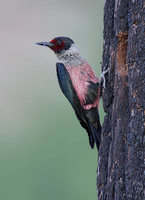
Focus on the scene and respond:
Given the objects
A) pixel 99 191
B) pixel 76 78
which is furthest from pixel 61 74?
pixel 99 191

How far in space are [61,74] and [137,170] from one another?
7.31ft

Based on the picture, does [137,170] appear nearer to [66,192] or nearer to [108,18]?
[108,18]

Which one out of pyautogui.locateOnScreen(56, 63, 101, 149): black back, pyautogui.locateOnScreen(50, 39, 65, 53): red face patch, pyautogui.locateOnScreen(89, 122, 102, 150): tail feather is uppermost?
pyautogui.locateOnScreen(50, 39, 65, 53): red face patch

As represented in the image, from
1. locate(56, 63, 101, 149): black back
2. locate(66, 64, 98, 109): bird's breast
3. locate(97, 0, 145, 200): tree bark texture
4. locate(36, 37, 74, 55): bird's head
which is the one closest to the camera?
locate(97, 0, 145, 200): tree bark texture

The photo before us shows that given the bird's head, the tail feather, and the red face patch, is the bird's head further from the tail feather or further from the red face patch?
the tail feather

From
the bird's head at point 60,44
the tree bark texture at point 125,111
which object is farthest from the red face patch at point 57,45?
the tree bark texture at point 125,111

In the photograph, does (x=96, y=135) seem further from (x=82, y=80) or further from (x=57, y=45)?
(x=57, y=45)

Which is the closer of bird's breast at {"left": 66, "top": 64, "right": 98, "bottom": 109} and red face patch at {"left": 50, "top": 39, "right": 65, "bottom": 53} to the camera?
bird's breast at {"left": 66, "top": 64, "right": 98, "bottom": 109}

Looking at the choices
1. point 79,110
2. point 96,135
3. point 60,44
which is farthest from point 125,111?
point 60,44

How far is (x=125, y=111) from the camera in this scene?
3.31 metres

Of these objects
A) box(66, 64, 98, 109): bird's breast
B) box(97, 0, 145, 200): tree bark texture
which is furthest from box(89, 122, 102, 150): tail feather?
box(97, 0, 145, 200): tree bark texture

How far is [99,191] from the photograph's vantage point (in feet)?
11.7

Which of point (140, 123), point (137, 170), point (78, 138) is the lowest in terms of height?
point (78, 138)

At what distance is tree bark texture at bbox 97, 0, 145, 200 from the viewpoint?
3.12 meters
